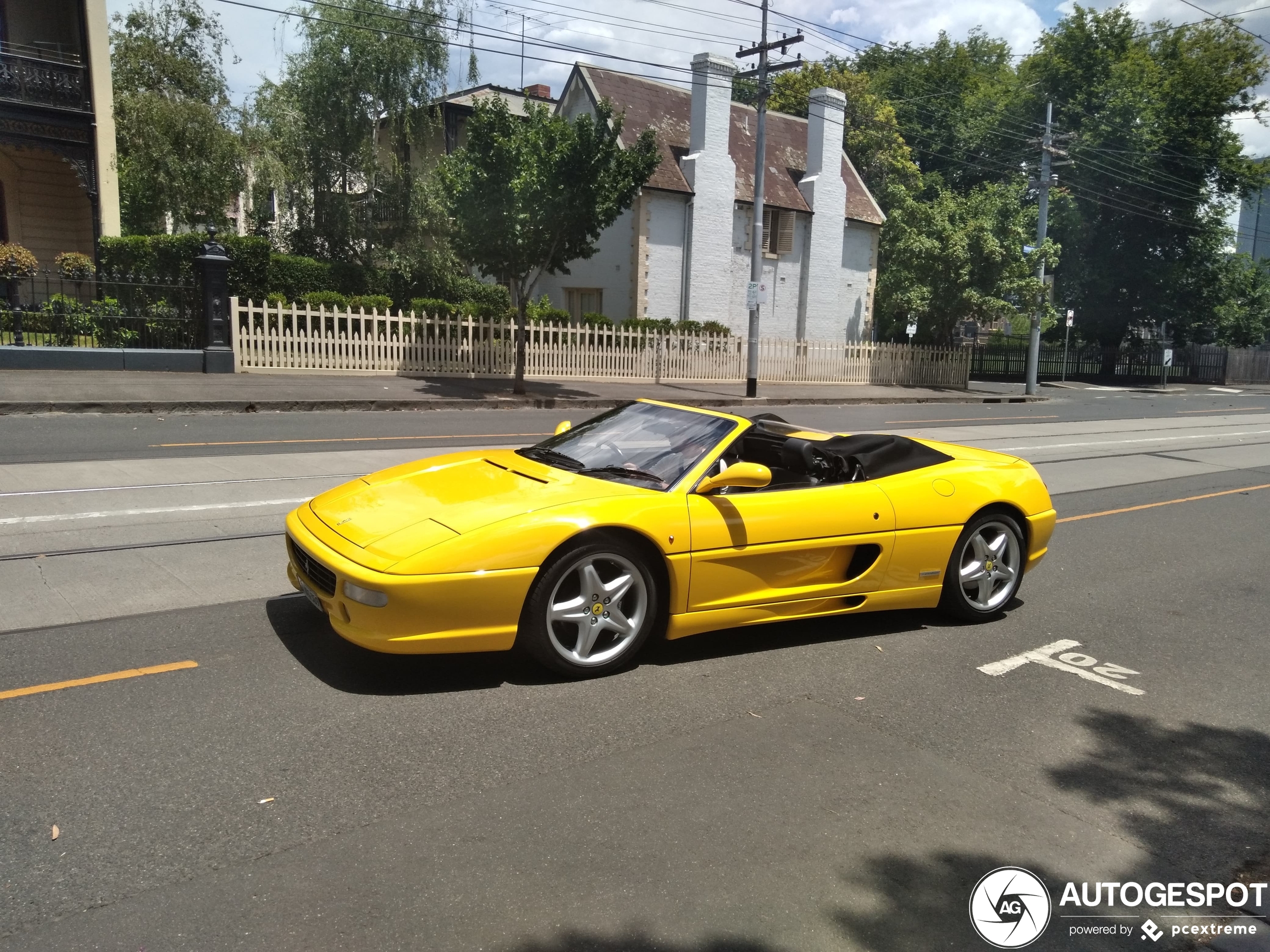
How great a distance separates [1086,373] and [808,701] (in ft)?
169

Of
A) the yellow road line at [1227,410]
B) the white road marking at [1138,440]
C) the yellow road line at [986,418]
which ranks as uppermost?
the yellow road line at [1227,410]

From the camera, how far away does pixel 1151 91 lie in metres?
47.0

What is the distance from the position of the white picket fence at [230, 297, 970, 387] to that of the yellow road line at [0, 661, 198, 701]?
1695 centimetres

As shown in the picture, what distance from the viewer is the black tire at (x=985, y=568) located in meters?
6.04

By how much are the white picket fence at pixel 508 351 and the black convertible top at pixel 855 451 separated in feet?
55.5

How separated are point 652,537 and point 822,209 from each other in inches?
1367

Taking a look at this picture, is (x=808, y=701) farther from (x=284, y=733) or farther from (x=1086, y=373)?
(x=1086, y=373)

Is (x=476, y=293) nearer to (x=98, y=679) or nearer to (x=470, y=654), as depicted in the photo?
(x=470, y=654)

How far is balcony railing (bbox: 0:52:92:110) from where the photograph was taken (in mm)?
22516

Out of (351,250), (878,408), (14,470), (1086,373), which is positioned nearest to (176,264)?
(351,250)

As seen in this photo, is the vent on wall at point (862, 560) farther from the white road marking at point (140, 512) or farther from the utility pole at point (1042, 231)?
the utility pole at point (1042, 231)

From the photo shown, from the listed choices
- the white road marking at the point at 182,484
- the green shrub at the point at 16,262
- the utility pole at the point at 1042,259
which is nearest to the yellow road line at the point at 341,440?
the white road marking at the point at 182,484

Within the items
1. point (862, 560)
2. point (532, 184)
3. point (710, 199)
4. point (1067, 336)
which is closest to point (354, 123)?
point (532, 184)

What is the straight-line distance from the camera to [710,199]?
110 ft
